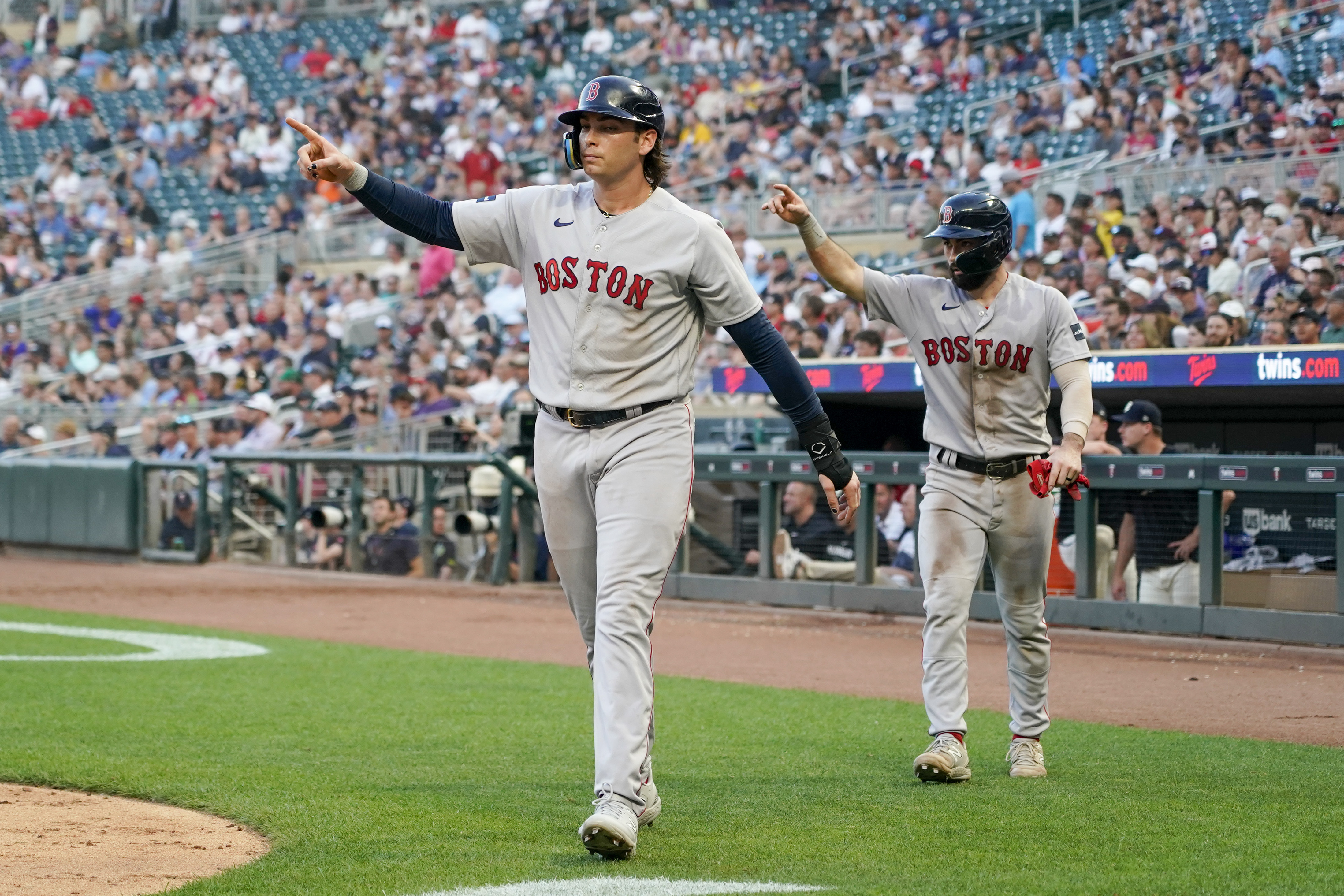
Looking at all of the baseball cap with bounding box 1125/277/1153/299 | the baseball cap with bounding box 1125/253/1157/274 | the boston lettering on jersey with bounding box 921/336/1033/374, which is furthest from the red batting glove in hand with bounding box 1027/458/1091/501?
the baseball cap with bounding box 1125/253/1157/274

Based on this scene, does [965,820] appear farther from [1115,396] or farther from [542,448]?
[1115,396]

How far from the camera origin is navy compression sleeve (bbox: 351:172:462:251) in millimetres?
4160

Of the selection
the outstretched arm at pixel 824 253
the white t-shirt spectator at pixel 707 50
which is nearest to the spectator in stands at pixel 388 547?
the outstretched arm at pixel 824 253

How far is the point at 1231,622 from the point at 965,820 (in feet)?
18.3

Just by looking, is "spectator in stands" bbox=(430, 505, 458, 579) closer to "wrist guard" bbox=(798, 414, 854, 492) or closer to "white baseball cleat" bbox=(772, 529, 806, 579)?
"white baseball cleat" bbox=(772, 529, 806, 579)

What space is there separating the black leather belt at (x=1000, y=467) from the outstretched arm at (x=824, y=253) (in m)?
0.65

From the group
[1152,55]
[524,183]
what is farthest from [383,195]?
[524,183]

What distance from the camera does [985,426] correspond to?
205 inches

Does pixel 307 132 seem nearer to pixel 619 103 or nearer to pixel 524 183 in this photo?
pixel 619 103

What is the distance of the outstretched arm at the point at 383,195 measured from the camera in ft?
13.3

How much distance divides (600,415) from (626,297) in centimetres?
31

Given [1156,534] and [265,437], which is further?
[265,437]

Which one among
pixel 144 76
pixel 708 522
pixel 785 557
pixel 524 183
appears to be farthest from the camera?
pixel 144 76

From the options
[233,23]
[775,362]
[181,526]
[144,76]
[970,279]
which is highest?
[233,23]
